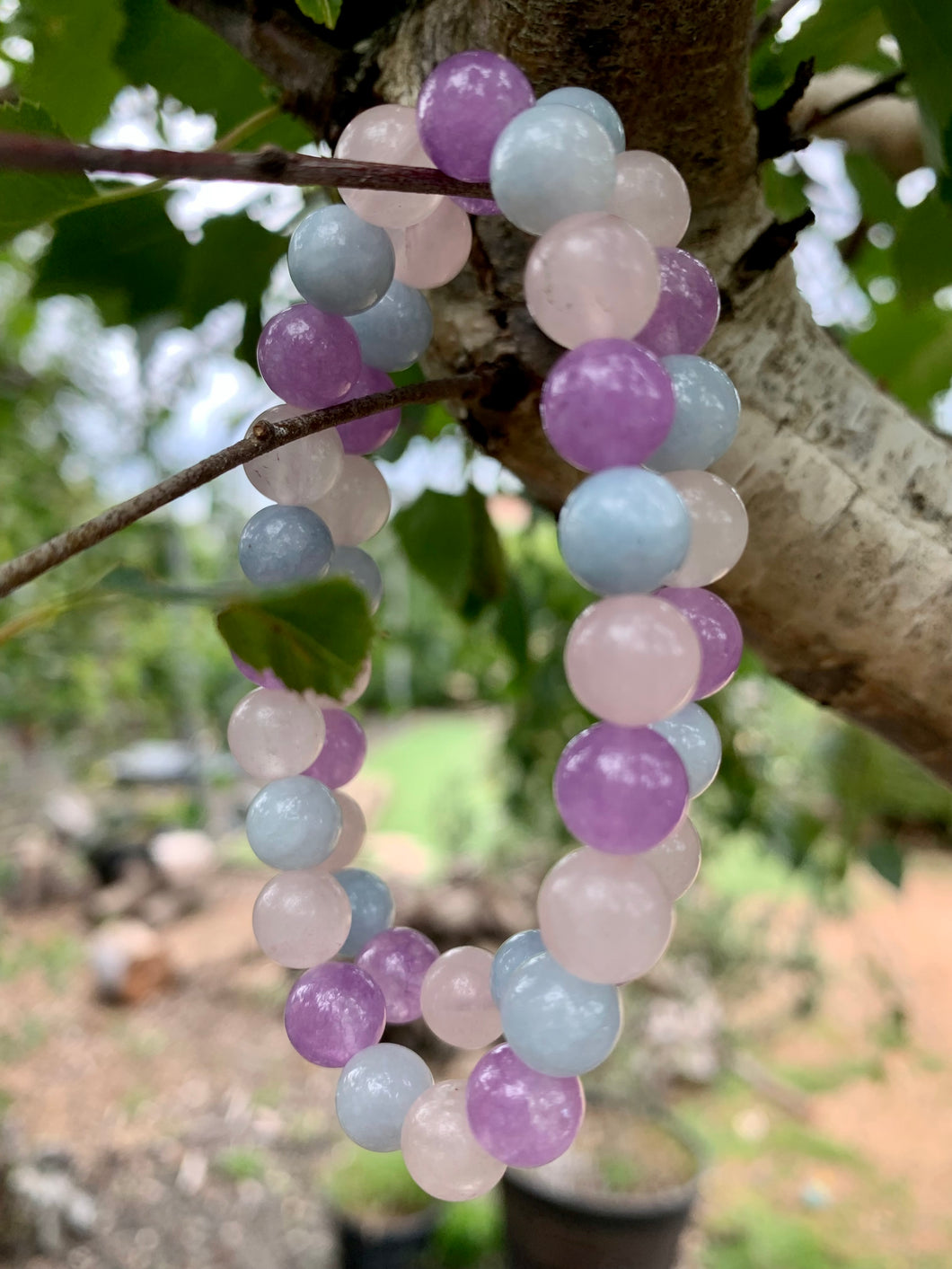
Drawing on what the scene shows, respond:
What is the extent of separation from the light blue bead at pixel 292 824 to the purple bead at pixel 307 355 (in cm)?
15

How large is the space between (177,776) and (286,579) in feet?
12.0

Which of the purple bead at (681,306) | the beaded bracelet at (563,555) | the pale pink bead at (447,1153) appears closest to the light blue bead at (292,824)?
the beaded bracelet at (563,555)

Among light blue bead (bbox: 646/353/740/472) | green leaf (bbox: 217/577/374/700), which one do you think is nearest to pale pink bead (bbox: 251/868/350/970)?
green leaf (bbox: 217/577/374/700)

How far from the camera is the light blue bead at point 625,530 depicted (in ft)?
0.91

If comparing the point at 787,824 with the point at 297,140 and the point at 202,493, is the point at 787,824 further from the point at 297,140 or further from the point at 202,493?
the point at 202,493

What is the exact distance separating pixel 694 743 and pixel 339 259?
0.21 m

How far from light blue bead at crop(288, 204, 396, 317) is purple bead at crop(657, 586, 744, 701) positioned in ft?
0.48

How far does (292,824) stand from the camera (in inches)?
15.1

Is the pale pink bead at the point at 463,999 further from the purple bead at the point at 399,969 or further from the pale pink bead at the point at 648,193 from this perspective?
the pale pink bead at the point at 648,193

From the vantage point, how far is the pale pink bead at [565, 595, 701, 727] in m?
0.28

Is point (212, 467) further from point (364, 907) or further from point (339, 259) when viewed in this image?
point (364, 907)

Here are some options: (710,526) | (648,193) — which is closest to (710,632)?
(710,526)

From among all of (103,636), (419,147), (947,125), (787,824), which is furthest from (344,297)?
(103,636)

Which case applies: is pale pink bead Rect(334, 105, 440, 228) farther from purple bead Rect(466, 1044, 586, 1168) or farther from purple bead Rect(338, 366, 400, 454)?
purple bead Rect(466, 1044, 586, 1168)
